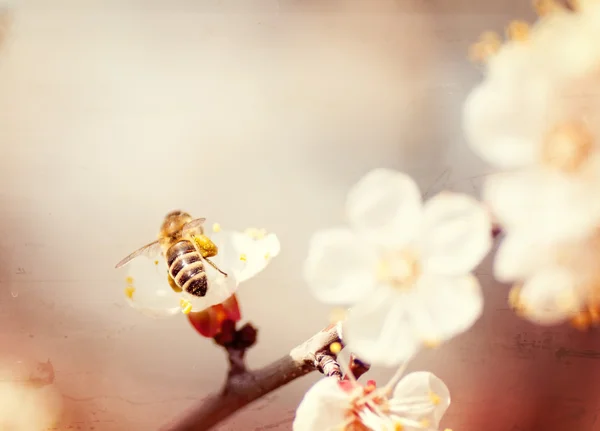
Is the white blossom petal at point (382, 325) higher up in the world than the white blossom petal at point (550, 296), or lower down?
higher up

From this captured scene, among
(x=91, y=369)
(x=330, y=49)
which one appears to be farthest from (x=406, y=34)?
(x=91, y=369)

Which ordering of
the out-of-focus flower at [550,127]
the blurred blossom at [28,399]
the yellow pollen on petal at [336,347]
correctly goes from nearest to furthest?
the out-of-focus flower at [550,127] → the yellow pollen on petal at [336,347] → the blurred blossom at [28,399]

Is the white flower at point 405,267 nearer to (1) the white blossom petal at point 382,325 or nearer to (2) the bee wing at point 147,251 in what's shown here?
(1) the white blossom petal at point 382,325

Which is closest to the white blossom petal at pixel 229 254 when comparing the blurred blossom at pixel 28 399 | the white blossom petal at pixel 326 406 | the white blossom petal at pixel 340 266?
the white blossom petal at pixel 340 266

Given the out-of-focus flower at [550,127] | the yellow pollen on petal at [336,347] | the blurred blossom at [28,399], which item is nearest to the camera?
the out-of-focus flower at [550,127]

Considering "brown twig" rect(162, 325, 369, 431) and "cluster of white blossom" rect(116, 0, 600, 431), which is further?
"brown twig" rect(162, 325, 369, 431)

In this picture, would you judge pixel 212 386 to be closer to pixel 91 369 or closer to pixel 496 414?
pixel 91 369

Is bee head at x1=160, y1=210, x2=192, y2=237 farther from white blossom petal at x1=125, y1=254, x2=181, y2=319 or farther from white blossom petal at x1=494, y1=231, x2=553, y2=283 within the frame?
white blossom petal at x1=494, y1=231, x2=553, y2=283

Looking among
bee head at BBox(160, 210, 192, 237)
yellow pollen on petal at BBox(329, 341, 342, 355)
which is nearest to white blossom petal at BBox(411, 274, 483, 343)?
yellow pollen on petal at BBox(329, 341, 342, 355)
